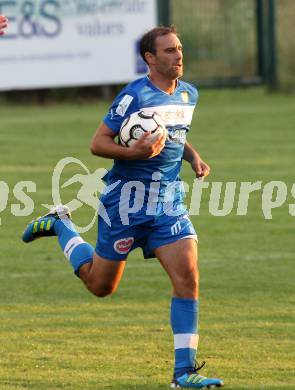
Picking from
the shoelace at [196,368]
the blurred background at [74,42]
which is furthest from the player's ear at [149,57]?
the blurred background at [74,42]

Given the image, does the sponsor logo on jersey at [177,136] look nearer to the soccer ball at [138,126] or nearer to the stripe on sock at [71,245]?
the soccer ball at [138,126]

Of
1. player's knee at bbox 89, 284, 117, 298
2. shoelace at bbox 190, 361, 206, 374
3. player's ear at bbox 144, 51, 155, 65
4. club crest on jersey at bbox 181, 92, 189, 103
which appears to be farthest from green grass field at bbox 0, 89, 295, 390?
player's ear at bbox 144, 51, 155, 65

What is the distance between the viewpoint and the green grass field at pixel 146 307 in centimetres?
749

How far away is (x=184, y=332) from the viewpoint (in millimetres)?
7188

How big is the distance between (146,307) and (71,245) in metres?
1.48

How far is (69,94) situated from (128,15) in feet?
7.47

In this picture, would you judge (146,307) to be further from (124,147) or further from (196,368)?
(124,147)

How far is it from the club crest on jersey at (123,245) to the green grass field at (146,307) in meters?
0.72

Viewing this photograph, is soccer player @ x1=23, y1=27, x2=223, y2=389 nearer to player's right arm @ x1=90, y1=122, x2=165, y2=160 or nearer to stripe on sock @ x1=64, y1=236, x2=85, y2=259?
player's right arm @ x1=90, y1=122, x2=165, y2=160

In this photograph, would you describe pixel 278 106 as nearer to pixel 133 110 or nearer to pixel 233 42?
pixel 233 42

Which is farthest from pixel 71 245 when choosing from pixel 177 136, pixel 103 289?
pixel 177 136

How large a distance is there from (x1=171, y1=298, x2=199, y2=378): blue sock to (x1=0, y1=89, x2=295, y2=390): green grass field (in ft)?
0.64

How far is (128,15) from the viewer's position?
77.2ft

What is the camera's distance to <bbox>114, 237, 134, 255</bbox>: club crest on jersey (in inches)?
293
